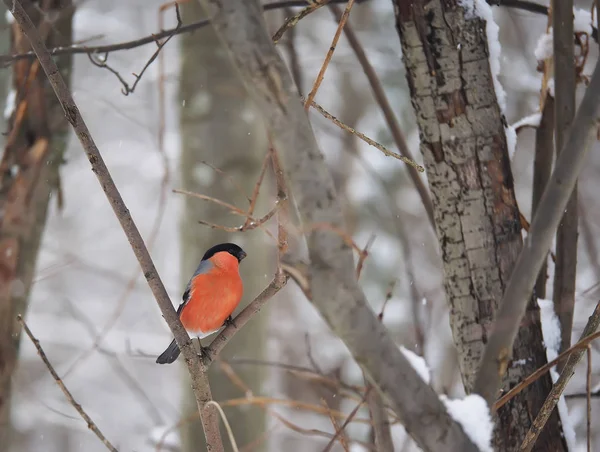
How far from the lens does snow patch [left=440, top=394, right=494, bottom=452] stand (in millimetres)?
748

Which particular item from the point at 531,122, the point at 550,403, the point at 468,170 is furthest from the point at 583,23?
the point at 550,403

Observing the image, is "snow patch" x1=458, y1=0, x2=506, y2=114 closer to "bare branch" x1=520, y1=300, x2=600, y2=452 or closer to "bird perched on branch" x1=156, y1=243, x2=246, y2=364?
"bare branch" x1=520, y1=300, x2=600, y2=452

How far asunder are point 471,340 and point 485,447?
1.82 ft

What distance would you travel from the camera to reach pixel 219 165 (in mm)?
2805

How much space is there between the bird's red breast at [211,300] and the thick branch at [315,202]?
1019 millimetres

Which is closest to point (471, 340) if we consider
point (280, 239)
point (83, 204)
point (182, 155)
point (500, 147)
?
point (500, 147)

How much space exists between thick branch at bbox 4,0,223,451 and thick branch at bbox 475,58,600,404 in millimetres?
458

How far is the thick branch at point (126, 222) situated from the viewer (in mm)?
937

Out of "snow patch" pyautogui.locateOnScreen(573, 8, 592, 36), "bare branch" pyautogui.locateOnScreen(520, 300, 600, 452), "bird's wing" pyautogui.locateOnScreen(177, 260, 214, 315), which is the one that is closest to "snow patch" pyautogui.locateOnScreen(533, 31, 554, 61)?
"snow patch" pyautogui.locateOnScreen(573, 8, 592, 36)

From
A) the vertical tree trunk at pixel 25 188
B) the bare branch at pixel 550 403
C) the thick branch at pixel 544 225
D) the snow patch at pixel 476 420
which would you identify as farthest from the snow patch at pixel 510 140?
the vertical tree trunk at pixel 25 188

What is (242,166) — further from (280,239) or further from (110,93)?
(110,93)

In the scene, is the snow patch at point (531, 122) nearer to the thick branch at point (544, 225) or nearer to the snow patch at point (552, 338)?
the snow patch at point (552, 338)

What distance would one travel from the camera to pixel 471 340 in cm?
129

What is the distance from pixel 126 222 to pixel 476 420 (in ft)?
1.78
